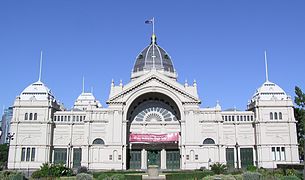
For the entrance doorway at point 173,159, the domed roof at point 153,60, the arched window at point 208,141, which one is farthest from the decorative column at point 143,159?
the domed roof at point 153,60

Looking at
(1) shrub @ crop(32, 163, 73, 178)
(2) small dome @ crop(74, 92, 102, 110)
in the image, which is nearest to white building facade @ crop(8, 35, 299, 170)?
(2) small dome @ crop(74, 92, 102, 110)

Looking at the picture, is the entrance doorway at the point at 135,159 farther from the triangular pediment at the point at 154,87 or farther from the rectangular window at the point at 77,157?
the triangular pediment at the point at 154,87

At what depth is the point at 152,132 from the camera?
2793 inches

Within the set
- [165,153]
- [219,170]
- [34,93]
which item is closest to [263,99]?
[165,153]

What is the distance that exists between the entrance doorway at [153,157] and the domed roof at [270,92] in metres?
24.2

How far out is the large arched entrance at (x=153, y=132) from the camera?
69.1 m

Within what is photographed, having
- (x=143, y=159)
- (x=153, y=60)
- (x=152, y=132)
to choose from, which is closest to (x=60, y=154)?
(x=143, y=159)

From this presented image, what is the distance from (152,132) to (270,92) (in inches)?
1049

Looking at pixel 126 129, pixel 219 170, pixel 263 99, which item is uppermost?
pixel 263 99

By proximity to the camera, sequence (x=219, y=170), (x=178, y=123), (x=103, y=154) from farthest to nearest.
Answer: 1. (x=178, y=123)
2. (x=103, y=154)
3. (x=219, y=170)

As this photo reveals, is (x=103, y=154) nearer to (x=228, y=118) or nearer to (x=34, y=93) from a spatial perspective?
(x=34, y=93)

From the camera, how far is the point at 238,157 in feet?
226

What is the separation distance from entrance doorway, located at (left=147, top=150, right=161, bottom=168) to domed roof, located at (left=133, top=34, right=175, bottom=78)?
2055cm

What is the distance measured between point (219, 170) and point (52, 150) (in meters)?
37.0
